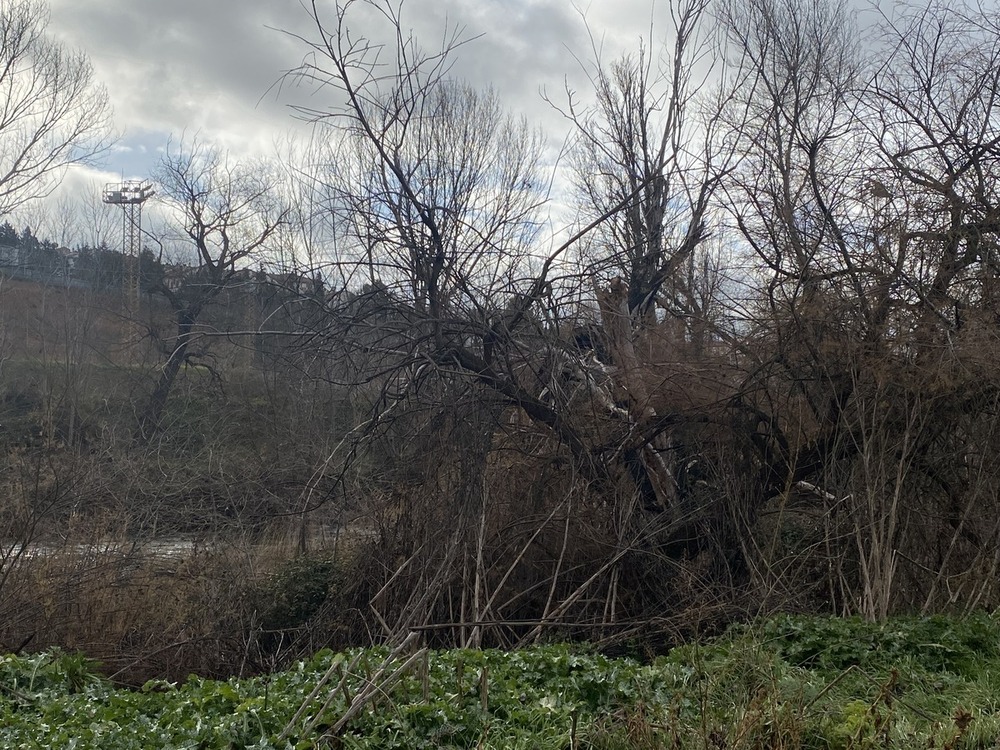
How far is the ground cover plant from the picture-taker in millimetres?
3932

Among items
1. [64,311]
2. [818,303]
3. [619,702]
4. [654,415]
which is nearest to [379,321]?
[654,415]

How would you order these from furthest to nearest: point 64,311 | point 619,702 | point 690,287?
1. point 64,311
2. point 690,287
3. point 619,702

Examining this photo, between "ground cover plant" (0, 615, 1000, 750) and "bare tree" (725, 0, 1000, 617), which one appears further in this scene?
"bare tree" (725, 0, 1000, 617)

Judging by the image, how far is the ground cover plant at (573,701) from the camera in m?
3.93

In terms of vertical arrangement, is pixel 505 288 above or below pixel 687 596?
above

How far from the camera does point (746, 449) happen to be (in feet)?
30.7

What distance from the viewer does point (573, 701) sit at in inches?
187

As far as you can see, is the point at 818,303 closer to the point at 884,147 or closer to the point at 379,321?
Answer: the point at 884,147

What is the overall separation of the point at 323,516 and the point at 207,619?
2.12m

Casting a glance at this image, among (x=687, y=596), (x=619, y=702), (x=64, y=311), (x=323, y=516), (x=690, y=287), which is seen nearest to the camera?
(x=619, y=702)

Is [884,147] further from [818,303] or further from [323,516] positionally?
[323,516]

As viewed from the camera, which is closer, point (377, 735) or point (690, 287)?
point (377, 735)

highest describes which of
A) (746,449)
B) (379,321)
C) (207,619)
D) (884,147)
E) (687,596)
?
(884,147)

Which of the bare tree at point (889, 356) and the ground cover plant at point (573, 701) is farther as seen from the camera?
the bare tree at point (889, 356)
